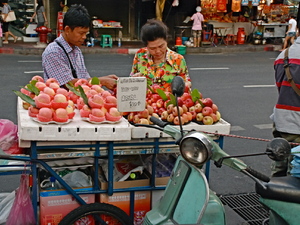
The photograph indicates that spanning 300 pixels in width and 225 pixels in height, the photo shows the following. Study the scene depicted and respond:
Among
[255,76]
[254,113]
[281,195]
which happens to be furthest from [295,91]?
[255,76]

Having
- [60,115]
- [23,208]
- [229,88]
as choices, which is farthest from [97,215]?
[229,88]

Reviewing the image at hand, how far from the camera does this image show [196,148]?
6.61ft

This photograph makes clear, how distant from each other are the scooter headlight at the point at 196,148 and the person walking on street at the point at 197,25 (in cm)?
1545

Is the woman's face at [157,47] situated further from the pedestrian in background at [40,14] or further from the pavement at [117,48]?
the pedestrian in background at [40,14]

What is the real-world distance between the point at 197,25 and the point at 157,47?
45.4 feet

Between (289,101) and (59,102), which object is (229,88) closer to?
(289,101)

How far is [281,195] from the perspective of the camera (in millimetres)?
2117

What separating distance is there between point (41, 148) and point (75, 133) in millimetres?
232

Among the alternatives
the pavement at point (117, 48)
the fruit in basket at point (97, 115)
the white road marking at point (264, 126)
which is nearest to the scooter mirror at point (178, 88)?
the fruit in basket at point (97, 115)

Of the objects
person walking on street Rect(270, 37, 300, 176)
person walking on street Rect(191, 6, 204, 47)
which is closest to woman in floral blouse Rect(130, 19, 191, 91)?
person walking on street Rect(270, 37, 300, 176)

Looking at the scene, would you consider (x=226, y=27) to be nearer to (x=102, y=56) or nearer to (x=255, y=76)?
(x=102, y=56)

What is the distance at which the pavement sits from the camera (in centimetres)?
1497

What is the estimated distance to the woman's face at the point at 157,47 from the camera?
3.64 meters

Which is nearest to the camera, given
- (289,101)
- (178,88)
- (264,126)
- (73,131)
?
(178,88)
